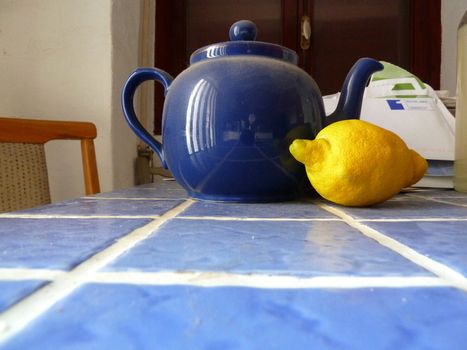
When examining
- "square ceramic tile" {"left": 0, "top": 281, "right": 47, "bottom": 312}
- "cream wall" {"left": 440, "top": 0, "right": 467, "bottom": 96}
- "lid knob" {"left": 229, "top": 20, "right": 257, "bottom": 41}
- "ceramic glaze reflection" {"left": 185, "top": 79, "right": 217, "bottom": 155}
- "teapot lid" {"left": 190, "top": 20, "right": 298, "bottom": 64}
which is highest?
"cream wall" {"left": 440, "top": 0, "right": 467, "bottom": 96}

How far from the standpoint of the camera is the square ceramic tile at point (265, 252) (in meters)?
0.16

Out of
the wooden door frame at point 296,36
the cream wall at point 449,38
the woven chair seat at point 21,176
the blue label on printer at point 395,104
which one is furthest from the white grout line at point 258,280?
the cream wall at point 449,38

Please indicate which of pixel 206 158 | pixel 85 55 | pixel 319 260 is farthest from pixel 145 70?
pixel 85 55

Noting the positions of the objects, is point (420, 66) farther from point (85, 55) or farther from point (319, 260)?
point (319, 260)

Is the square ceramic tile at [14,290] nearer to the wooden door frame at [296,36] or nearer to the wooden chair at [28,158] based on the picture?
the wooden chair at [28,158]

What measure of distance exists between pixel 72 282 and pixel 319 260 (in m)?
0.10

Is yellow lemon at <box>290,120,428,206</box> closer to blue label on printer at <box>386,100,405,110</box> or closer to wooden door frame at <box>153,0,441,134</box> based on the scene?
blue label on printer at <box>386,100,405,110</box>

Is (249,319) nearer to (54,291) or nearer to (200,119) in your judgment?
(54,291)

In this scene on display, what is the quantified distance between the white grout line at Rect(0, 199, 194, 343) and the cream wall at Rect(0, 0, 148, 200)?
38.2 inches

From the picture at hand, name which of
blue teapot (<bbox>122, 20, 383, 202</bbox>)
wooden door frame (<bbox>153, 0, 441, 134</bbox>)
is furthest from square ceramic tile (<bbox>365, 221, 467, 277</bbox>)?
wooden door frame (<bbox>153, 0, 441, 134</bbox>)

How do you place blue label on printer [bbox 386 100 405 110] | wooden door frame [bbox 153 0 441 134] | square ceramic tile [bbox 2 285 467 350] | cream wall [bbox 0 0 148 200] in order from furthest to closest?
1. wooden door frame [bbox 153 0 441 134]
2. cream wall [bbox 0 0 148 200]
3. blue label on printer [bbox 386 100 405 110]
4. square ceramic tile [bbox 2 285 467 350]

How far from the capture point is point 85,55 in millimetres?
1107

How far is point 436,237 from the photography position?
228 mm

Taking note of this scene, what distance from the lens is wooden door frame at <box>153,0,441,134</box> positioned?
1725 mm
